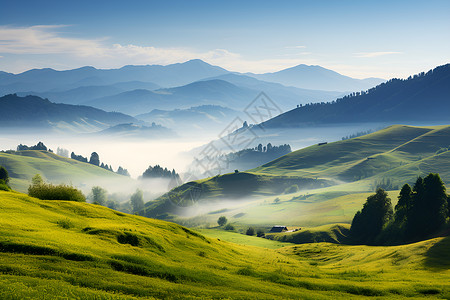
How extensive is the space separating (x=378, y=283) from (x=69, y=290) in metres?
38.8

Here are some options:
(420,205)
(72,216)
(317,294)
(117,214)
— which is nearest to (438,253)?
(317,294)

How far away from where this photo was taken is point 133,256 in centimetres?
3981

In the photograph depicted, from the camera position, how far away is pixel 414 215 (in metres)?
106

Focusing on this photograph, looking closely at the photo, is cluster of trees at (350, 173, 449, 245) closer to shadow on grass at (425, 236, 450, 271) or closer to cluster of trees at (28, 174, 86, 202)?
shadow on grass at (425, 236, 450, 271)

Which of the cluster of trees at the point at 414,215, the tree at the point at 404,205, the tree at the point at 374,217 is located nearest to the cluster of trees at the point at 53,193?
the cluster of trees at the point at 414,215

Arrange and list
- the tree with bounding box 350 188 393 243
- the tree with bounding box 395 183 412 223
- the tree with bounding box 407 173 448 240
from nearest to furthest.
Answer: the tree with bounding box 407 173 448 240 → the tree with bounding box 395 183 412 223 → the tree with bounding box 350 188 393 243

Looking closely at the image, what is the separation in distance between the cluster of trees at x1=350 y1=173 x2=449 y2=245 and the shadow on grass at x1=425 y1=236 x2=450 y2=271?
37.0 metres

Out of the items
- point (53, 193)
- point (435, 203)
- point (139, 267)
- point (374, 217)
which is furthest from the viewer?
point (374, 217)

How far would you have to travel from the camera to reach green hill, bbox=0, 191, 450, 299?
102ft

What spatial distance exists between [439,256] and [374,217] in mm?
74073

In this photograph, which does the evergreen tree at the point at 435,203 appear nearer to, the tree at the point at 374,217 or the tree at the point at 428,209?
the tree at the point at 428,209

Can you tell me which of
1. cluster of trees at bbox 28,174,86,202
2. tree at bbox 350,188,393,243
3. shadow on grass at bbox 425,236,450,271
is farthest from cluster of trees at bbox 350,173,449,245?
cluster of trees at bbox 28,174,86,202

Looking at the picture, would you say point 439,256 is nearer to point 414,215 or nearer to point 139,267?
point 414,215

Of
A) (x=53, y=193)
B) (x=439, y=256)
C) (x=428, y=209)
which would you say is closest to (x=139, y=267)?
(x=53, y=193)
